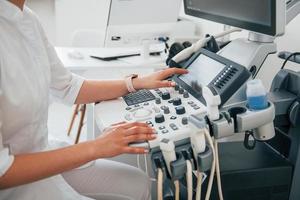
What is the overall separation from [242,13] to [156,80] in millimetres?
373

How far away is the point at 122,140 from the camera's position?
3.05 feet

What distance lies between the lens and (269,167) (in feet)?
3.75

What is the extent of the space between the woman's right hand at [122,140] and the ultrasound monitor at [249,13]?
447 mm

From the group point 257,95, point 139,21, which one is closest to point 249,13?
point 257,95

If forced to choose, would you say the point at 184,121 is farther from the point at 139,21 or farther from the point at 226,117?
the point at 139,21

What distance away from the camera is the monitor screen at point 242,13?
1.01 meters

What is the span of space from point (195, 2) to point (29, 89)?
77cm

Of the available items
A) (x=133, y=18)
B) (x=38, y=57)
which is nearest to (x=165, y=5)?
(x=133, y=18)

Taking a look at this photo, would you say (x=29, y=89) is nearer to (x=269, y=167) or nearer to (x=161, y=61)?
(x=269, y=167)

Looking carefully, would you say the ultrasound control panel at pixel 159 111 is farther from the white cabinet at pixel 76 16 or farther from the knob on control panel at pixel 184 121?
the white cabinet at pixel 76 16

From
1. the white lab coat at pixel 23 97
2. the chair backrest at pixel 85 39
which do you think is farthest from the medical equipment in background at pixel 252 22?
the chair backrest at pixel 85 39

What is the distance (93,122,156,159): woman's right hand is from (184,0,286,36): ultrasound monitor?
45 cm

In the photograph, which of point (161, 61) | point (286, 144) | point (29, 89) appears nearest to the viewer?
point (29, 89)

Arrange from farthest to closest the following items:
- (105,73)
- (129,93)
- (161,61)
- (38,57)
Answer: (105,73) < (161,61) < (129,93) < (38,57)
